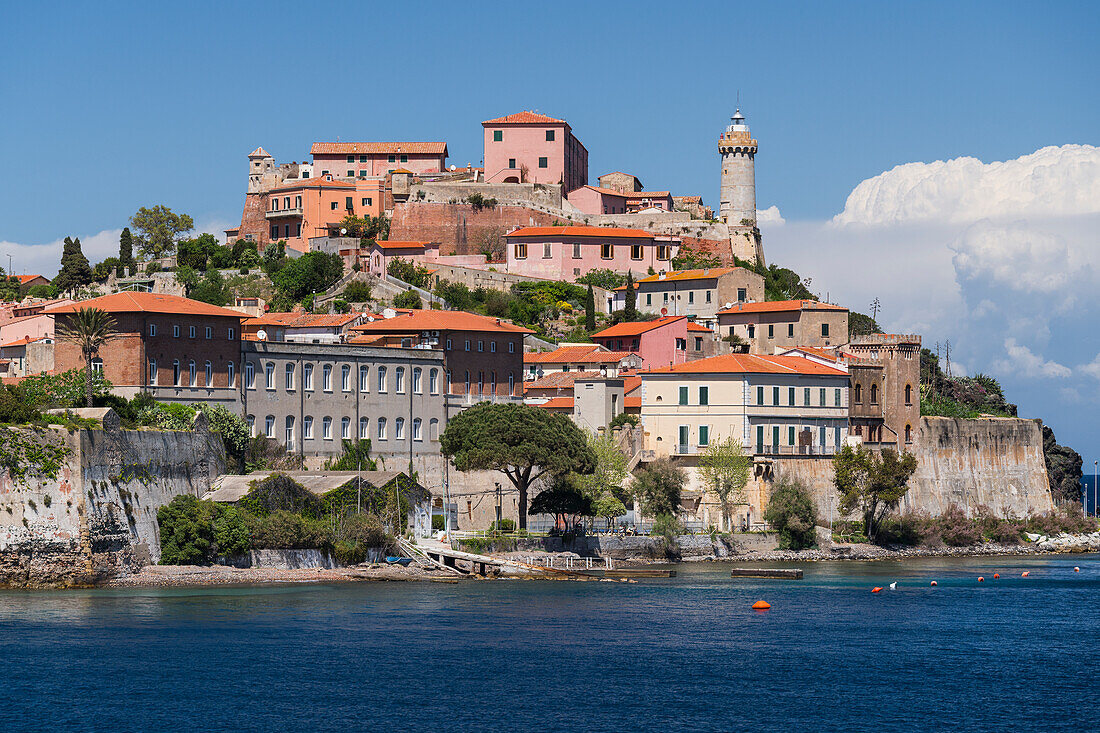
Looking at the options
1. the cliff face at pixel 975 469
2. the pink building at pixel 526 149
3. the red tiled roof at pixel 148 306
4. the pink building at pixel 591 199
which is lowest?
the cliff face at pixel 975 469

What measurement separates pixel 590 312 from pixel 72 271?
36805 millimetres

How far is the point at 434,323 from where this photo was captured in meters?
74.1

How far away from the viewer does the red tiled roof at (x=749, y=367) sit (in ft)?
238

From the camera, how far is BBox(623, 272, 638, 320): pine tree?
3829 inches

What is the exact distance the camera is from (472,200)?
110562 millimetres

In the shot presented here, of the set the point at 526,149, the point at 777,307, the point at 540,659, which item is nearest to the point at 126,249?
the point at 526,149

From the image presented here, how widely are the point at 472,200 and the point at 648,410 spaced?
4061 cm

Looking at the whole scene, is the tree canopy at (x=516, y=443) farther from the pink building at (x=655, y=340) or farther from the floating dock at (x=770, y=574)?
the pink building at (x=655, y=340)

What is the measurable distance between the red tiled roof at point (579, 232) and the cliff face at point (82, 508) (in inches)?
2136

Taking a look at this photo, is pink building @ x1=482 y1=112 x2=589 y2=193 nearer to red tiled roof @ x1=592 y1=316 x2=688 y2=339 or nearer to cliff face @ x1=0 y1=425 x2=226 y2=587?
red tiled roof @ x1=592 y1=316 x2=688 y2=339

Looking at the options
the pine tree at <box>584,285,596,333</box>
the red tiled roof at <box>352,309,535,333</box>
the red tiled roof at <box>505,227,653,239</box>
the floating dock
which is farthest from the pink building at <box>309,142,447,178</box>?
the floating dock

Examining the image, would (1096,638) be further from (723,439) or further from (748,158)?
(748,158)

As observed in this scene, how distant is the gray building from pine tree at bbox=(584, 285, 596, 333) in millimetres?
25749

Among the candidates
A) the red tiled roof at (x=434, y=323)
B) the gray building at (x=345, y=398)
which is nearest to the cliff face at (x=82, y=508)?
the gray building at (x=345, y=398)
